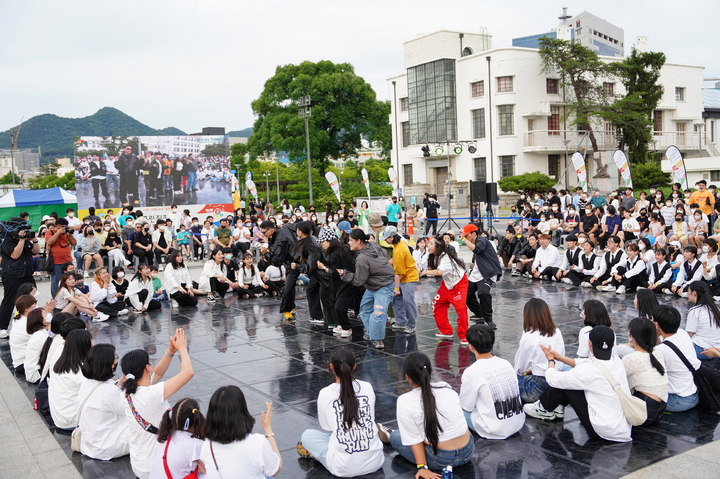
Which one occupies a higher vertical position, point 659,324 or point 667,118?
point 667,118

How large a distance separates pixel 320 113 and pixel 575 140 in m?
18.6

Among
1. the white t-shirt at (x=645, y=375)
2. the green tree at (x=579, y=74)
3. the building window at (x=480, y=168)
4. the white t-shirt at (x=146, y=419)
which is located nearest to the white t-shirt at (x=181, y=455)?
the white t-shirt at (x=146, y=419)

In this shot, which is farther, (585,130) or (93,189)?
(585,130)

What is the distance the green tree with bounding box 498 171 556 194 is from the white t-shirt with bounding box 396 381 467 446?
33.5m

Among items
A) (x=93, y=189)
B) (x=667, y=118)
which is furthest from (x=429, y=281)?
(x=667, y=118)

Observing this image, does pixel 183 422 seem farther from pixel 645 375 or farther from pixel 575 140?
pixel 575 140

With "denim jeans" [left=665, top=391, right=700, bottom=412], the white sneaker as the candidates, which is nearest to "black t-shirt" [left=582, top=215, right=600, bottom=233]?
"denim jeans" [left=665, top=391, right=700, bottom=412]

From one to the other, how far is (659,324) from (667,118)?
143ft

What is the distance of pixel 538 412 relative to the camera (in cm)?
547

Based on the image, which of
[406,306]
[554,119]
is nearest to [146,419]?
[406,306]

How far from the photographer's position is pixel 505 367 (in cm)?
479

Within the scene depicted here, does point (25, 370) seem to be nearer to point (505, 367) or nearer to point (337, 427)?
point (337, 427)

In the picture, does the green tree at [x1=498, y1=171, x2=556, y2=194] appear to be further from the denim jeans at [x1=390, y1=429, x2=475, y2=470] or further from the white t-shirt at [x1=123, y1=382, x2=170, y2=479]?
the white t-shirt at [x1=123, y1=382, x2=170, y2=479]

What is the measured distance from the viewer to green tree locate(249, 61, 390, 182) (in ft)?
152
